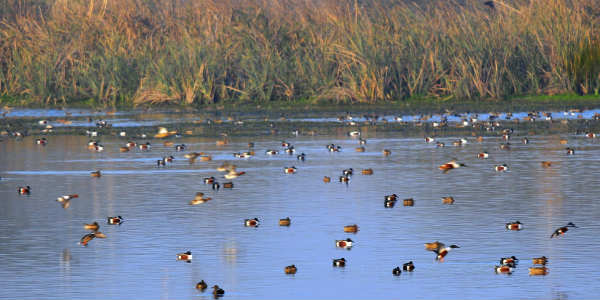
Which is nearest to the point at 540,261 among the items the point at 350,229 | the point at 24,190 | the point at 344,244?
the point at 344,244

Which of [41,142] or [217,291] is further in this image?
[41,142]

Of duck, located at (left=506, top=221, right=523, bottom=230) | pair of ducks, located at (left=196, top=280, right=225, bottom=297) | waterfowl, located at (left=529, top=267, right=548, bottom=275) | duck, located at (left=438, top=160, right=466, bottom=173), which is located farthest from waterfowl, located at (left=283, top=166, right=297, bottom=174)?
pair of ducks, located at (left=196, top=280, right=225, bottom=297)

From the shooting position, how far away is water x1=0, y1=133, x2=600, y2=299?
11.7 m

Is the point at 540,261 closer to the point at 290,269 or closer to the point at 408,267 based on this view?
the point at 408,267

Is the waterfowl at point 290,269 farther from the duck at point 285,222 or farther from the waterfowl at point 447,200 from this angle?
the waterfowl at point 447,200

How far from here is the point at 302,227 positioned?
15.0 metres

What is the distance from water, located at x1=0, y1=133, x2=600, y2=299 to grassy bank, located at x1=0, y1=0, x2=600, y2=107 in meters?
14.7

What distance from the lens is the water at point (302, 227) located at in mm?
11688

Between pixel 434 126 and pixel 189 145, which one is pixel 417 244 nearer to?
pixel 189 145

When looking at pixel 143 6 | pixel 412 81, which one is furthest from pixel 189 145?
pixel 143 6

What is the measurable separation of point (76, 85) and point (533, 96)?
14808 mm

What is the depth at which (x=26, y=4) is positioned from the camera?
52.9 metres

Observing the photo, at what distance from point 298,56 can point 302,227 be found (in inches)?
1011

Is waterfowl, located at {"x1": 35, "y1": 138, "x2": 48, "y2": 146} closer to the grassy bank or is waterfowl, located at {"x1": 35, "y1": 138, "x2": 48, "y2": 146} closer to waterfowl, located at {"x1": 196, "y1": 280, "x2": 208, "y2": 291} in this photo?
the grassy bank
